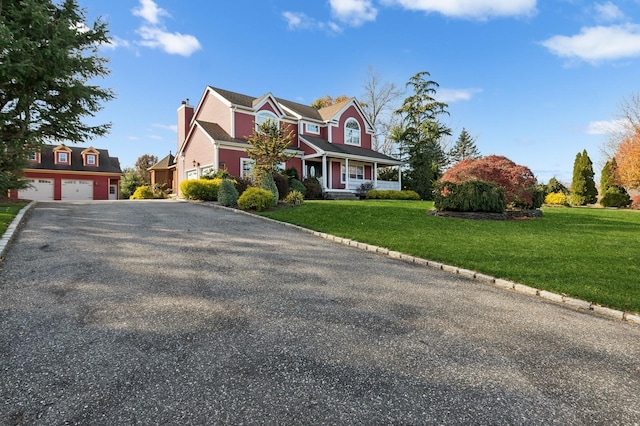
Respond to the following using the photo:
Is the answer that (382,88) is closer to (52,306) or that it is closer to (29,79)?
(29,79)

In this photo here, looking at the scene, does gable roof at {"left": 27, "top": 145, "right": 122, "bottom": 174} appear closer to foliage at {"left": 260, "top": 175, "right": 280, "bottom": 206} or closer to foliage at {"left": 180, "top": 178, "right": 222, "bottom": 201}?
foliage at {"left": 180, "top": 178, "right": 222, "bottom": 201}

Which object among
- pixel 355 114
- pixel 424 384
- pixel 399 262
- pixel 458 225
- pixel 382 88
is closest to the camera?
pixel 424 384

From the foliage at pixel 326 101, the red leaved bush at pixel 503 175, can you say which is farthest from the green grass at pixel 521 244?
the foliage at pixel 326 101

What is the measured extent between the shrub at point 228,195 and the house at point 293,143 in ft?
21.5

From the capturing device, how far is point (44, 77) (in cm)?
1151

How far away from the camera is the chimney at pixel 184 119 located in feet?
90.0

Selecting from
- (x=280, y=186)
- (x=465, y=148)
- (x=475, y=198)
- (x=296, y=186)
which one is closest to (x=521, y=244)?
(x=475, y=198)

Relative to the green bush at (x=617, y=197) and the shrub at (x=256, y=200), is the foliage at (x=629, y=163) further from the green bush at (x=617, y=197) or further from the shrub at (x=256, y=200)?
the shrub at (x=256, y=200)

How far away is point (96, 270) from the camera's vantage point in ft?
16.7

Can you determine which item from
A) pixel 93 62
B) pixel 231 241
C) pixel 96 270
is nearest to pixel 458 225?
pixel 231 241

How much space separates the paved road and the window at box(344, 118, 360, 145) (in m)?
24.7

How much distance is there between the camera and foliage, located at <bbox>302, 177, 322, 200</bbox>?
21.6 meters

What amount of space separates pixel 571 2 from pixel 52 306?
1587 cm

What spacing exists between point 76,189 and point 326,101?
29046 millimetres
